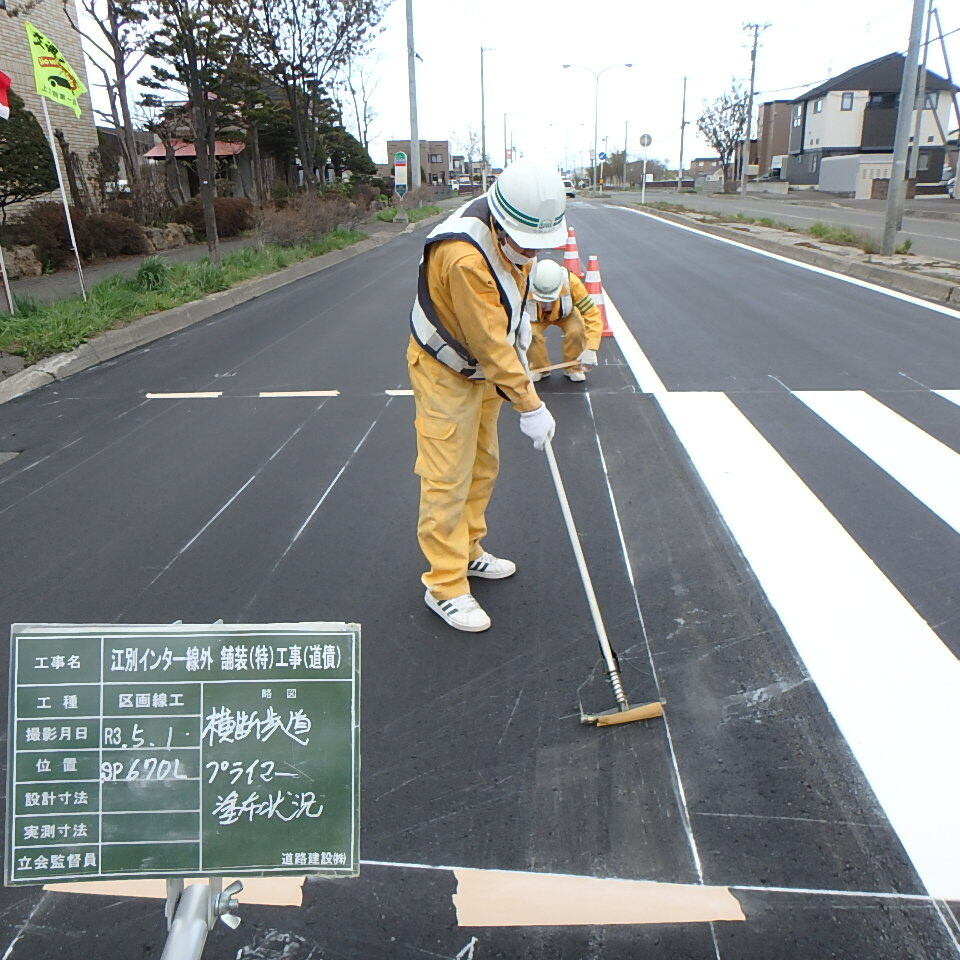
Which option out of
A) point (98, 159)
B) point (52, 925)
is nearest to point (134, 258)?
point (98, 159)

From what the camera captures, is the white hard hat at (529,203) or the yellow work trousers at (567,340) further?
the yellow work trousers at (567,340)

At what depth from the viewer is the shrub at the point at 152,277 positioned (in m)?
11.9

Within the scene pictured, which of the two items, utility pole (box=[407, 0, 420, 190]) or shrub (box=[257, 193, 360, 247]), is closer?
shrub (box=[257, 193, 360, 247])

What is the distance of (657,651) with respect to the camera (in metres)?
3.33

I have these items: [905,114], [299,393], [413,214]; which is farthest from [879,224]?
[299,393]

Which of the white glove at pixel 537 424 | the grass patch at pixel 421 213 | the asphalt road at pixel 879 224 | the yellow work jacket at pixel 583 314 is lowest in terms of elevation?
the asphalt road at pixel 879 224

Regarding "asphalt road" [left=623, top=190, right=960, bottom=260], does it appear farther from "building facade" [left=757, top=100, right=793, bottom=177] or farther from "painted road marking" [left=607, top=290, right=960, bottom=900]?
"building facade" [left=757, top=100, right=793, bottom=177]

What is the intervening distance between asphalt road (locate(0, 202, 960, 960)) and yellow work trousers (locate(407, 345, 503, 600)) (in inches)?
10.2

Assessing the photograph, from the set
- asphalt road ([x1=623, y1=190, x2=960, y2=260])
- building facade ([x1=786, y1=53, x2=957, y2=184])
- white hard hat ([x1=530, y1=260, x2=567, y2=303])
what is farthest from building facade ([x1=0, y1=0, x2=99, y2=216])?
building facade ([x1=786, y1=53, x2=957, y2=184])

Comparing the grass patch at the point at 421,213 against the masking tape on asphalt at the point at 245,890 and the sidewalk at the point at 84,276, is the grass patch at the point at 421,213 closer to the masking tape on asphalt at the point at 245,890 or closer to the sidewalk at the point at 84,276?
the sidewalk at the point at 84,276

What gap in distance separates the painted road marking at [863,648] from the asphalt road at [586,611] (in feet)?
0.05

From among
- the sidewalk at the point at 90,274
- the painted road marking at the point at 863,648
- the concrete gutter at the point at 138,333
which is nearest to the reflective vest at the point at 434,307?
the painted road marking at the point at 863,648

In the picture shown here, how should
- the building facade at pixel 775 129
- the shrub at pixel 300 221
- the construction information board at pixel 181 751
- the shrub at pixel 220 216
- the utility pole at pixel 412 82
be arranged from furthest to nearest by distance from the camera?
the building facade at pixel 775 129, the utility pole at pixel 412 82, the shrub at pixel 220 216, the shrub at pixel 300 221, the construction information board at pixel 181 751

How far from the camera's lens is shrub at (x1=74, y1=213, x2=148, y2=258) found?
17.4 metres
